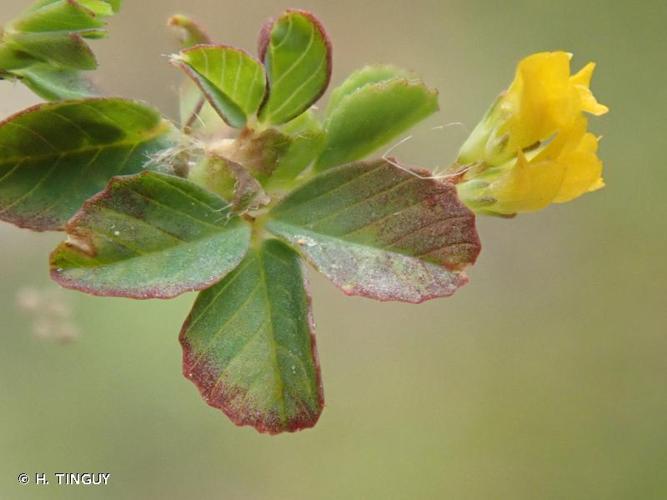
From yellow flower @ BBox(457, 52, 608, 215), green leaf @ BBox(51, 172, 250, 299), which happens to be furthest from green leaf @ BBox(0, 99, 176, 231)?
yellow flower @ BBox(457, 52, 608, 215)

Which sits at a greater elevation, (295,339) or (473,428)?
(295,339)

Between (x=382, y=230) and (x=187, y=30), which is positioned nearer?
(x=382, y=230)

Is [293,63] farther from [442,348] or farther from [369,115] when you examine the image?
[442,348]

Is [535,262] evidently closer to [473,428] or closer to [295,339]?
[473,428]

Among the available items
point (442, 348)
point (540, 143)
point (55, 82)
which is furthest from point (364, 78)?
point (442, 348)

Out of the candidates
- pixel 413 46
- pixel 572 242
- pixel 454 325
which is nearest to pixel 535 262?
pixel 572 242

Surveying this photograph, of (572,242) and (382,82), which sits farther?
(572,242)

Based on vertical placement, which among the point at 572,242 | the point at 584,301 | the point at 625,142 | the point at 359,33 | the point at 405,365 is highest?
the point at 359,33
